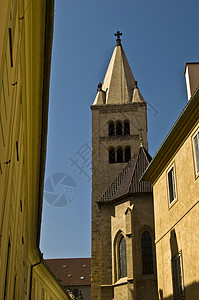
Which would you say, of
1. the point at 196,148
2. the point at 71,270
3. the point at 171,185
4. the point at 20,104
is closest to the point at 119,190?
the point at 171,185

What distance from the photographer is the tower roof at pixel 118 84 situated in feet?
172

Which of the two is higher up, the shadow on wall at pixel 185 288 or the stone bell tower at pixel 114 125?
the stone bell tower at pixel 114 125

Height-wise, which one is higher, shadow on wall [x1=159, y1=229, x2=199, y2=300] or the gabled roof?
the gabled roof

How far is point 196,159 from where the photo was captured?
14133mm

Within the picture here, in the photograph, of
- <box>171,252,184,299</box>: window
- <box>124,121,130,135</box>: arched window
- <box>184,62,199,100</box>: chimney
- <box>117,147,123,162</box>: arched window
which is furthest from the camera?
<box>124,121,130,135</box>: arched window

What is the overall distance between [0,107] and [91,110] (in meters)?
46.1

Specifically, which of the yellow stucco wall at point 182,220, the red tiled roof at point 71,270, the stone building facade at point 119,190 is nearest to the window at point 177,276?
the yellow stucco wall at point 182,220

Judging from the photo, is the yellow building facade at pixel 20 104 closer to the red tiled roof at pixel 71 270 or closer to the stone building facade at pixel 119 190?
the stone building facade at pixel 119 190

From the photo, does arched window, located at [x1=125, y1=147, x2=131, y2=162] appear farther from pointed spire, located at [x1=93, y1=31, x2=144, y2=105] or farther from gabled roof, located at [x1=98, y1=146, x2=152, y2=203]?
gabled roof, located at [x1=98, y1=146, x2=152, y2=203]

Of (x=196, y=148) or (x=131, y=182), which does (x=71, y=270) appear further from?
(x=196, y=148)

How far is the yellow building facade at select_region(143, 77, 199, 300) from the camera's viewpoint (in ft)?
45.7

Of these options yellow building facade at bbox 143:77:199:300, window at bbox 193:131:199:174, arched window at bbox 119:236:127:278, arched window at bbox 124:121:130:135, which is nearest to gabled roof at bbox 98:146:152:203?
arched window at bbox 119:236:127:278

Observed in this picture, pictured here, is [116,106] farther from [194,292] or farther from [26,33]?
[26,33]

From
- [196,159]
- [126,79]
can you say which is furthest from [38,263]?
[126,79]
